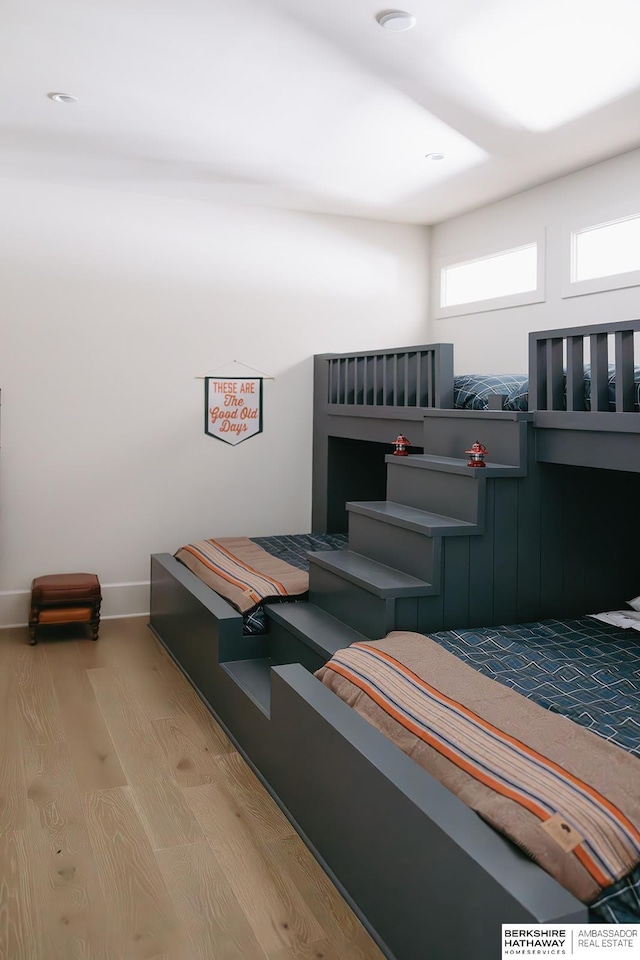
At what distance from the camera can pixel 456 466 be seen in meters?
2.90

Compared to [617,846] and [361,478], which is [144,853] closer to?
[617,846]

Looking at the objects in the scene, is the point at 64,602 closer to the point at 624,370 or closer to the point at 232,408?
the point at 232,408

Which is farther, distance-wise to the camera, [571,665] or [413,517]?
[413,517]

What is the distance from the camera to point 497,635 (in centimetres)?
266

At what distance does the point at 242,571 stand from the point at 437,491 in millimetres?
1068

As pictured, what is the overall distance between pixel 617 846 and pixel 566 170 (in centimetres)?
346

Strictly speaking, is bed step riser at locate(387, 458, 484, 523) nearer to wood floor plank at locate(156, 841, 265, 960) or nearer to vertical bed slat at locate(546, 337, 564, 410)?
vertical bed slat at locate(546, 337, 564, 410)

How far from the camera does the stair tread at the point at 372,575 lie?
104 inches

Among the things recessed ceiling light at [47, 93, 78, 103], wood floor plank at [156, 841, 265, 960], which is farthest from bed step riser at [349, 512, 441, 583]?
recessed ceiling light at [47, 93, 78, 103]

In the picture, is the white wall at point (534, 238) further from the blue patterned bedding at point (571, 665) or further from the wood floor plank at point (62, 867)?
the wood floor plank at point (62, 867)

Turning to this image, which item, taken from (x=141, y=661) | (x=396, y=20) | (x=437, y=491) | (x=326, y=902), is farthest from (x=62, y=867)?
(x=396, y=20)

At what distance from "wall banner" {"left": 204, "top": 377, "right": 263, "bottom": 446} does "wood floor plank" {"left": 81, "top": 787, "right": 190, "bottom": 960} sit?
2556 millimetres

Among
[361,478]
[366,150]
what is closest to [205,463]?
[361,478]

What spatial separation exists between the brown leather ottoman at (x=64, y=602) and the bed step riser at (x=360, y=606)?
1.38m
